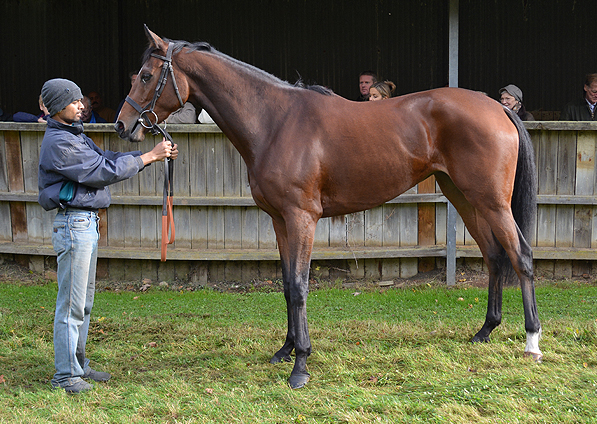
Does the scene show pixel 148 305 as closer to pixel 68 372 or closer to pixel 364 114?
pixel 68 372

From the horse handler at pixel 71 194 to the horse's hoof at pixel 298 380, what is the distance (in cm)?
131

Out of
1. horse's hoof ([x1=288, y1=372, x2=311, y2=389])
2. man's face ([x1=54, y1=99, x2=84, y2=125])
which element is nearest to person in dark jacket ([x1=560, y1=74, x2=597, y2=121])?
horse's hoof ([x1=288, y1=372, x2=311, y2=389])

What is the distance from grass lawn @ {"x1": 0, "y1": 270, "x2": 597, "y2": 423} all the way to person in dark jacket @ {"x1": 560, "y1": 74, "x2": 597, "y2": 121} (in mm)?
2161

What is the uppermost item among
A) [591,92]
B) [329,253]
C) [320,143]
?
[591,92]

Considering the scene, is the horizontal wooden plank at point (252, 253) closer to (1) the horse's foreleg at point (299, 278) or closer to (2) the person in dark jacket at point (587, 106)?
(2) the person in dark jacket at point (587, 106)

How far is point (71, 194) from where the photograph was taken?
3.44m

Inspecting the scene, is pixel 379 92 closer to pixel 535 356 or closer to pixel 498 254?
pixel 498 254

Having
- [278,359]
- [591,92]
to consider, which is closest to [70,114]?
[278,359]

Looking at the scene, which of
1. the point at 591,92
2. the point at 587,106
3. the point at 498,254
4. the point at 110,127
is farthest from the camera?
the point at 587,106

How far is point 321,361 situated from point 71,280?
1784 millimetres

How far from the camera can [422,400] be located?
10.6 ft

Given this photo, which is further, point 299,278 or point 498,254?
point 498,254

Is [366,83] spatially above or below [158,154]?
above

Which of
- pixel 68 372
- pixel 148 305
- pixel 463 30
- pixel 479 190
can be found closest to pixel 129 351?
pixel 68 372
